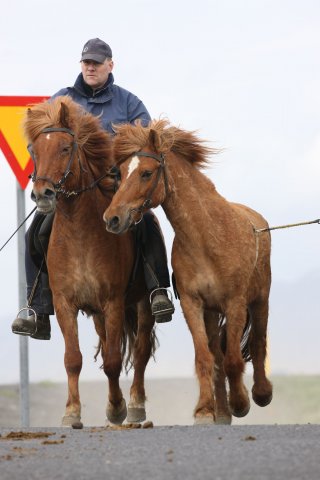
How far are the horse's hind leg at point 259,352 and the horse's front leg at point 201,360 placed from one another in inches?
85.7

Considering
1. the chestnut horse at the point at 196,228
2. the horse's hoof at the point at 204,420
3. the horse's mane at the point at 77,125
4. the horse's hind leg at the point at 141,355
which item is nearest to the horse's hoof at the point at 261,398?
the horse's hind leg at the point at 141,355

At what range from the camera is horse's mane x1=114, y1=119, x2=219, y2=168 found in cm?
1141

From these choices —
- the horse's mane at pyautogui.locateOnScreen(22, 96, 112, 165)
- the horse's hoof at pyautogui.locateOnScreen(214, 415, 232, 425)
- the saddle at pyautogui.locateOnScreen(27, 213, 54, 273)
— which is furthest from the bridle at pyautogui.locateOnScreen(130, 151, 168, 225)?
the horse's hoof at pyautogui.locateOnScreen(214, 415, 232, 425)

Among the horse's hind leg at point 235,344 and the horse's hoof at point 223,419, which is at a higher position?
the horse's hind leg at point 235,344

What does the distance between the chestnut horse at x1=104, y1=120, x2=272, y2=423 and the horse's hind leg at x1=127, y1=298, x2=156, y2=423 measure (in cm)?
174

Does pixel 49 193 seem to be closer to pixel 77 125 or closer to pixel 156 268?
pixel 77 125

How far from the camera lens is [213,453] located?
8.05 meters

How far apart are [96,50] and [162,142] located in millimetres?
1756

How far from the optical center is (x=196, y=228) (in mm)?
11539

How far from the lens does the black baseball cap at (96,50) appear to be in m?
12.8

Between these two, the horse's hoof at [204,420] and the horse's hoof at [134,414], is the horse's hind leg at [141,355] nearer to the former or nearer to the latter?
the horse's hoof at [134,414]

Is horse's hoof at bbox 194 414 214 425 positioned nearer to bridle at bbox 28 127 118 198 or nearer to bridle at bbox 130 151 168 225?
bridle at bbox 130 151 168 225

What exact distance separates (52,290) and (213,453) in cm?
419

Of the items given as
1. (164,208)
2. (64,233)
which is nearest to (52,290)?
(64,233)
